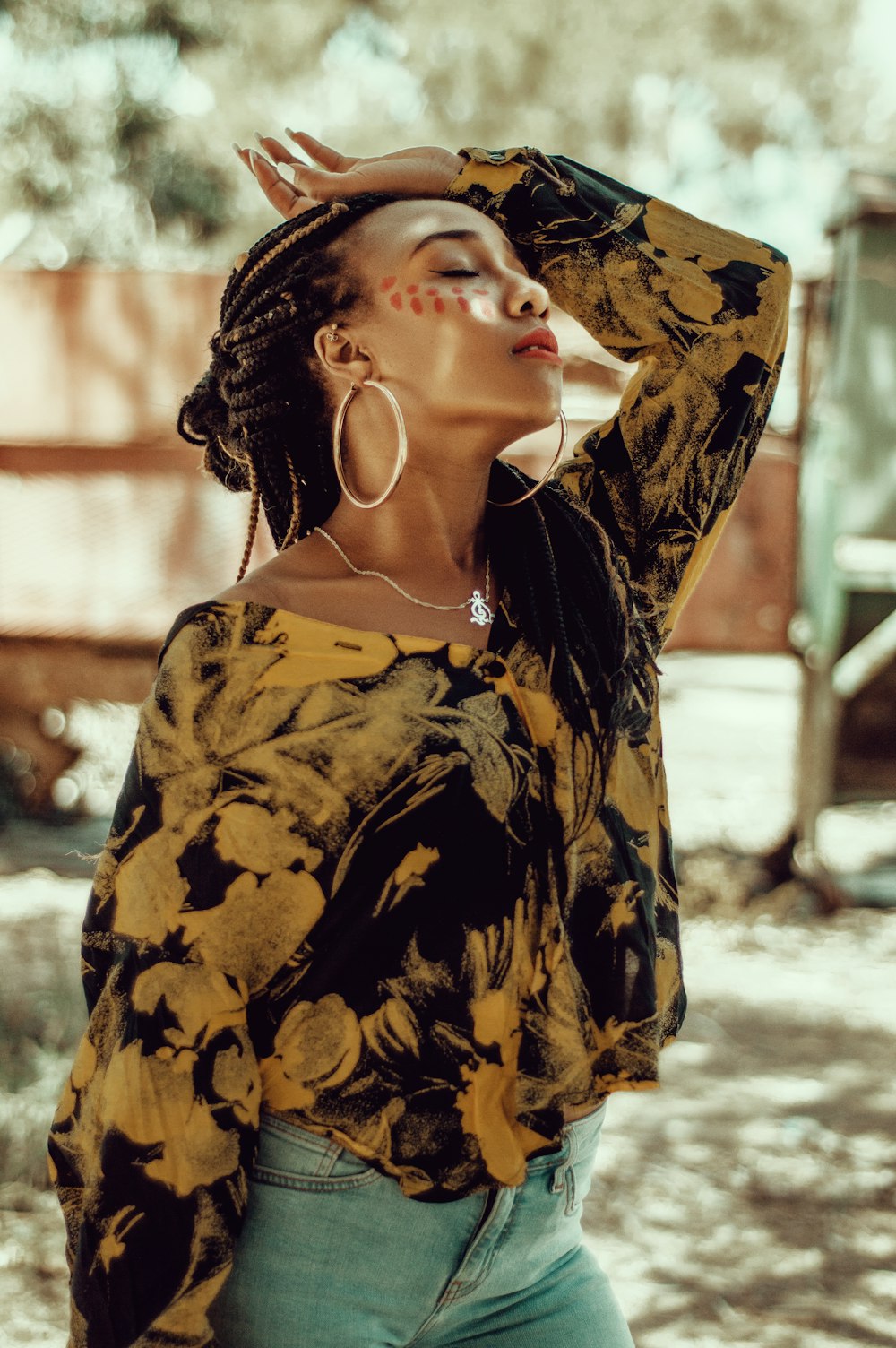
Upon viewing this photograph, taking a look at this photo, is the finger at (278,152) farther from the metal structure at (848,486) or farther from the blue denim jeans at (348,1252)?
the metal structure at (848,486)

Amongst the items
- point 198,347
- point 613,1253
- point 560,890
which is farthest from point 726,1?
point 560,890

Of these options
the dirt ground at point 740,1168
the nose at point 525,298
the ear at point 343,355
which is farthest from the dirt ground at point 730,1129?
the nose at point 525,298

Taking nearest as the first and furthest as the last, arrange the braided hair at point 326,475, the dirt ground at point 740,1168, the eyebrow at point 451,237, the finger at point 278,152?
1. the braided hair at point 326,475
2. the eyebrow at point 451,237
3. the finger at point 278,152
4. the dirt ground at point 740,1168

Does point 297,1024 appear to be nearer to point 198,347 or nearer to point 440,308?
point 440,308

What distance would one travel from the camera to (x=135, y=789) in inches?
61.4

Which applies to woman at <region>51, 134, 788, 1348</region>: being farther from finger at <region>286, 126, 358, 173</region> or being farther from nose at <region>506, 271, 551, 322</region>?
finger at <region>286, 126, 358, 173</region>

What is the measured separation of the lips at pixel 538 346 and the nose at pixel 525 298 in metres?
0.04

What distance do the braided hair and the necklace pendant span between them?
2.1 inches

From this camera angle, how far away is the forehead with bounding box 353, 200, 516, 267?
1917mm

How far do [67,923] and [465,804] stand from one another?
5266mm

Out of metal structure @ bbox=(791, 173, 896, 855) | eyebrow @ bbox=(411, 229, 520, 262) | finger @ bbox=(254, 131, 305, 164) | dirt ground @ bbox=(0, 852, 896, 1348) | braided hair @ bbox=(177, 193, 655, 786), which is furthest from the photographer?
metal structure @ bbox=(791, 173, 896, 855)

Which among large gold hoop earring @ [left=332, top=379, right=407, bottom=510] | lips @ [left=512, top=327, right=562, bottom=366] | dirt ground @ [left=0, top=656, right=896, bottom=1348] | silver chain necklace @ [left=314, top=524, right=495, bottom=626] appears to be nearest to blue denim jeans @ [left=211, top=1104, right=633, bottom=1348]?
silver chain necklace @ [left=314, top=524, right=495, bottom=626]

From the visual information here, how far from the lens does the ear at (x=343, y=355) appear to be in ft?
6.31

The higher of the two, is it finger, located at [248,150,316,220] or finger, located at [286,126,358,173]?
finger, located at [286,126,358,173]
